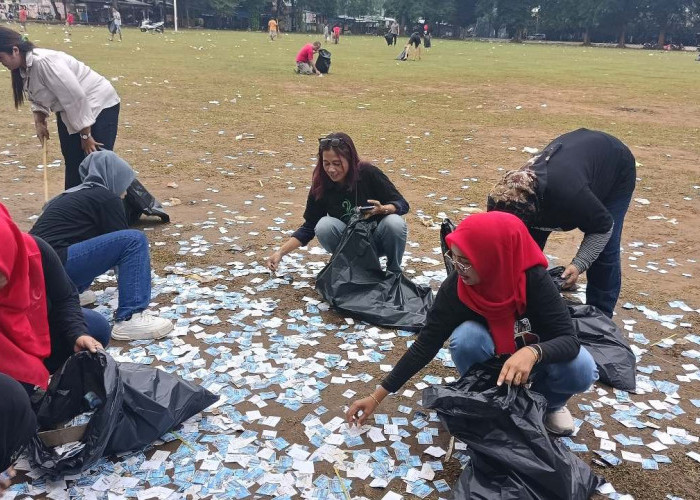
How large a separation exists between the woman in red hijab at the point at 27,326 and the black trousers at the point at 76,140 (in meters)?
3.05

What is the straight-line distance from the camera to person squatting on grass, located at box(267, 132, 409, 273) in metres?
4.45

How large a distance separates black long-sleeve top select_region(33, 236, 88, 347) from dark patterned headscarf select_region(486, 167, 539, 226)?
2274mm

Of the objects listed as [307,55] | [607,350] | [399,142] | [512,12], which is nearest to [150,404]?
Answer: [607,350]

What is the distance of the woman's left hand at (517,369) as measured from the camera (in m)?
2.46

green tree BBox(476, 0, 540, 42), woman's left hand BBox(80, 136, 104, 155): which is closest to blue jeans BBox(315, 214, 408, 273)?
woman's left hand BBox(80, 136, 104, 155)

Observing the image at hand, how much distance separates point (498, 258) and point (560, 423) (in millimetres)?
1164

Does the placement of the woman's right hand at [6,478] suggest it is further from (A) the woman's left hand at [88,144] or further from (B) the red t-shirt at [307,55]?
(B) the red t-shirt at [307,55]

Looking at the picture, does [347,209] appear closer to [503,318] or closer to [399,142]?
[503,318]

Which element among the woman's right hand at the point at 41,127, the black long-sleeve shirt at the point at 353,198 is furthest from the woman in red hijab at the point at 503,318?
the woman's right hand at the point at 41,127

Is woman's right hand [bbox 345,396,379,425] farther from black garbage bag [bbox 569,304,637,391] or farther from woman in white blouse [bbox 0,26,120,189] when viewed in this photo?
woman in white blouse [bbox 0,26,120,189]

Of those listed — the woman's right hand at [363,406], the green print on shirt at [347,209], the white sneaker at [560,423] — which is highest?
the green print on shirt at [347,209]

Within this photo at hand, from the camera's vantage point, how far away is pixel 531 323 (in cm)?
274

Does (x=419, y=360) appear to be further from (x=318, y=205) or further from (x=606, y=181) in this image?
(x=318, y=205)

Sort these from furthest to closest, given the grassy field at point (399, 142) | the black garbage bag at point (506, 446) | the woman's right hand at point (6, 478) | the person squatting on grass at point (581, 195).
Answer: the grassy field at point (399, 142) < the person squatting on grass at point (581, 195) < the woman's right hand at point (6, 478) < the black garbage bag at point (506, 446)
